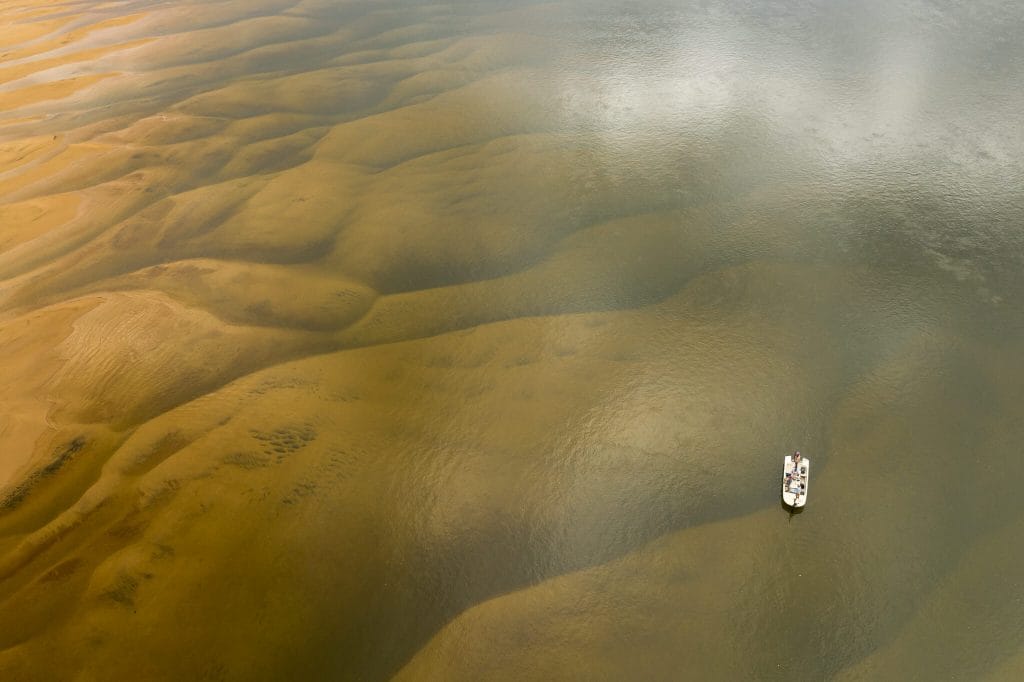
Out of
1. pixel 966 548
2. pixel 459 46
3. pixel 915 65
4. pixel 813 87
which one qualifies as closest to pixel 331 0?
pixel 459 46

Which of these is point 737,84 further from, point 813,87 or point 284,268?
point 284,268

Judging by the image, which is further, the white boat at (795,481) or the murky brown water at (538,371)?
the white boat at (795,481)

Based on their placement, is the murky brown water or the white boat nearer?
the murky brown water

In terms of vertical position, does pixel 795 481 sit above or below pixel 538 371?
below

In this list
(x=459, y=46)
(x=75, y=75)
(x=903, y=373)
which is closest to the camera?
(x=903, y=373)
